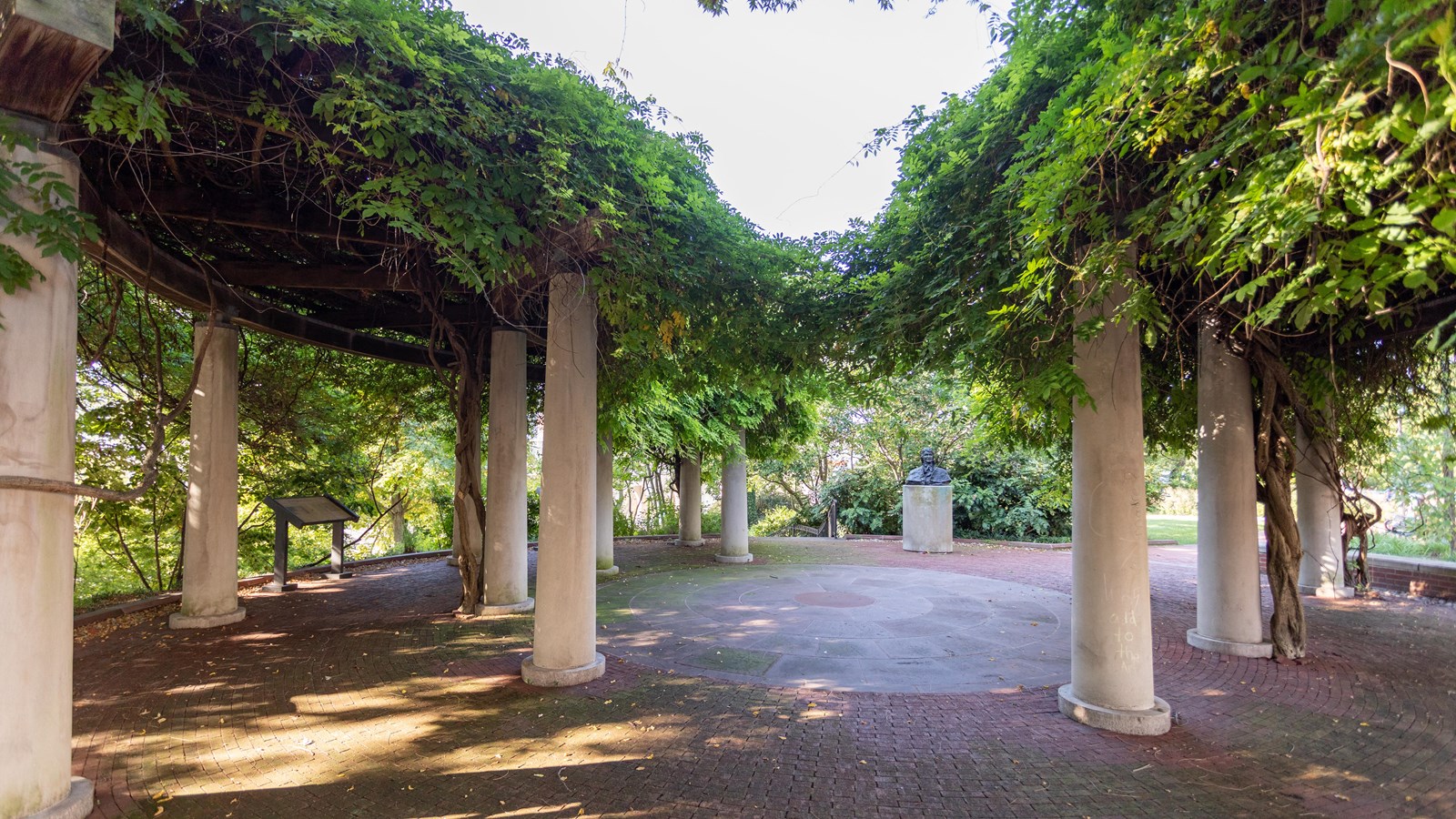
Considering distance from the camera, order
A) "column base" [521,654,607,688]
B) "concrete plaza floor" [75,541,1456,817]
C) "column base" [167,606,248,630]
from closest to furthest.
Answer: "concrete plaza floor" [75,541,1456,817] → "column base" [521,654,607,688] → "column base" [167,606,248,630]

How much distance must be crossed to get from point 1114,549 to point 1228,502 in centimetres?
301

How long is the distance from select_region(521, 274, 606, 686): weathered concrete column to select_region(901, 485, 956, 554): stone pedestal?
1155 cm

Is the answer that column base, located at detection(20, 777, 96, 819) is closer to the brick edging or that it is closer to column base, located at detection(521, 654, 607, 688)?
column base, located at detection(521, 654, 607, 688)

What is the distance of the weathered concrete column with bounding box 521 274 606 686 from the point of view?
5.95 m

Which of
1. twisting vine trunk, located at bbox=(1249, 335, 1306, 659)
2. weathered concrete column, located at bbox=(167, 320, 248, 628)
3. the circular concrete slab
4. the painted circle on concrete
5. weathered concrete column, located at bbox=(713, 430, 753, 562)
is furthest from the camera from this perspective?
weathered concrete column, located at bbox=(713, 430, 753, 562)

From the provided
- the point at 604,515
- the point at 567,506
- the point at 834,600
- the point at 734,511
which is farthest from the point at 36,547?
the point at 734,511

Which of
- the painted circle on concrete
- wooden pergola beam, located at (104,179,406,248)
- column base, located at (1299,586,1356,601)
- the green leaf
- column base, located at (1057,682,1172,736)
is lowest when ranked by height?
column base, located at (1299,586,1356,601)

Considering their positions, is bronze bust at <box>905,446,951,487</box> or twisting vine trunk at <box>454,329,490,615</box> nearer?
twisting vine trunk at <box>454,329,490,615</box>

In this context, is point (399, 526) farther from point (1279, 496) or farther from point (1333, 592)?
point (1333, 592)

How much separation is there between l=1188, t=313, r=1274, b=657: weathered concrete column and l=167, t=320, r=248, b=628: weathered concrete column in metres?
11.1

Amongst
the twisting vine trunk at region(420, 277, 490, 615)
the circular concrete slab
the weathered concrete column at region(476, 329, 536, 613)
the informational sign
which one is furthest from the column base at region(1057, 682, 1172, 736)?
the informational sign

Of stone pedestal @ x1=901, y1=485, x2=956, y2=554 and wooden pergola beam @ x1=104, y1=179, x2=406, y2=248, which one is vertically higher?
wooden pergola beam @ x1=104, y1=179, x2=406, y2=248

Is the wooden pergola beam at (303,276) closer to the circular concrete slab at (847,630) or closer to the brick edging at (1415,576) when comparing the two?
the circular concrete slab at (847,630)

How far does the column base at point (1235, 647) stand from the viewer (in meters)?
6.82
